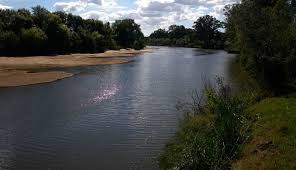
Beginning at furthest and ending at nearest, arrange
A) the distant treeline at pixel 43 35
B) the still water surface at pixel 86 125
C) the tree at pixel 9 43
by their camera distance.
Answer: the distant treeline at pixel 43 35
the tree at pixel 9 43
the still water surface at pixel 86 125

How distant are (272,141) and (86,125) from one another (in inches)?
492

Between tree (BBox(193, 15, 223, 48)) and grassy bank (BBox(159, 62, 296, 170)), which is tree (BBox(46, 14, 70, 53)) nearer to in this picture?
grassy bank (BBox(159, 62, 296, 170))

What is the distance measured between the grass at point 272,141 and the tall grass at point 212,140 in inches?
17.3

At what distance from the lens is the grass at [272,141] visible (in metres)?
11.5

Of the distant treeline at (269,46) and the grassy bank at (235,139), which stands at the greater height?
the distant treeline at (269,46)

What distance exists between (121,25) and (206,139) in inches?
5954

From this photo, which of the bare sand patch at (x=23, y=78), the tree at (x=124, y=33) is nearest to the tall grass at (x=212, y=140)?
the bare sand patch at (x=23, y=78)

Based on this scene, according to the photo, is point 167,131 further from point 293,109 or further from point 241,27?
point 241,27

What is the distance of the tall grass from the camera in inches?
493

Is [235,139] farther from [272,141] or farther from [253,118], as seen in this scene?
[253,118]

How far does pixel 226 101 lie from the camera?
16.2m

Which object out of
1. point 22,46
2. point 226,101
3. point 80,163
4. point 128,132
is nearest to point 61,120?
point 128,132

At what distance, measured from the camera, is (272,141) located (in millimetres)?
13172

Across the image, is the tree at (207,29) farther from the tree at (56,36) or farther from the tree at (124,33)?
the tree at (56,36)
